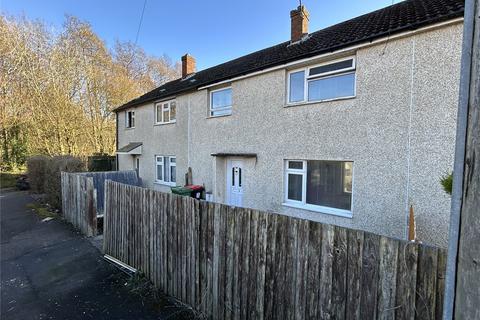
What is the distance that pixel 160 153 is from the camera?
12.6 m

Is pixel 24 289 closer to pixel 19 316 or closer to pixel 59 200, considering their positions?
pixel 19 316

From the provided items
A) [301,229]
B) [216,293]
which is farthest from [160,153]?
[301,229]

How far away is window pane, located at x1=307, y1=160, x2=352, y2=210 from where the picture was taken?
6.39m

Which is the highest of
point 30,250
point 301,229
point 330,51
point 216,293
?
point 330,51

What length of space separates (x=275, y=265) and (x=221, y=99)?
7.87 m

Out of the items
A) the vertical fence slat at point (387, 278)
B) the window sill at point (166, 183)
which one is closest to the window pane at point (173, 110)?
the window sill at point (166, 183)

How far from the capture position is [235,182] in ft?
30.4

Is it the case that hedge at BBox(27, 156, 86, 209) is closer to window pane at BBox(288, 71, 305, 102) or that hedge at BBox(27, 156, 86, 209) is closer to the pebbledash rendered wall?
the pebbledash rendered wall

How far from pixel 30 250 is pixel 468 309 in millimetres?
8231

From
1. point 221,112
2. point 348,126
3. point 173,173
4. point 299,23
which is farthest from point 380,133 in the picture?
point 173,173

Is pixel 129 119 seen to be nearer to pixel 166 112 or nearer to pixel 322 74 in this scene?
pixel 166 112

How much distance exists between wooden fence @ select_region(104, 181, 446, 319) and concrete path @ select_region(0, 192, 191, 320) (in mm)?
570

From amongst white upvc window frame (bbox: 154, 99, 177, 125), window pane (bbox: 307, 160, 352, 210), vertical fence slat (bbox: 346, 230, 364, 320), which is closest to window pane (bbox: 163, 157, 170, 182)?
white upvc window frame (bbox: 154, 99, 177, 125)

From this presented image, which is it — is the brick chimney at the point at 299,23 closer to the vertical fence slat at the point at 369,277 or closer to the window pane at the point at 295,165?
the window pane at the point at 295,165
